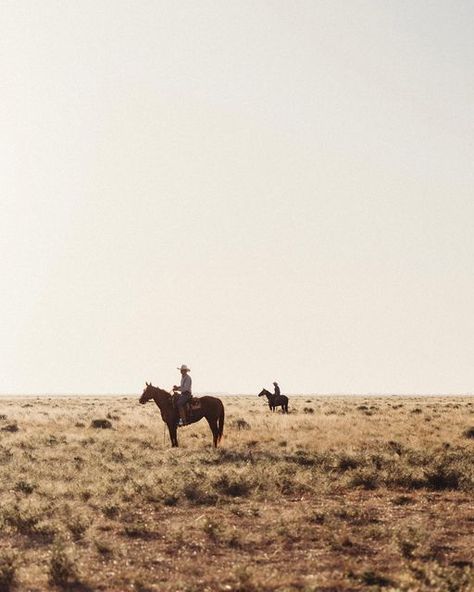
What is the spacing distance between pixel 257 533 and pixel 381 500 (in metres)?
4.37

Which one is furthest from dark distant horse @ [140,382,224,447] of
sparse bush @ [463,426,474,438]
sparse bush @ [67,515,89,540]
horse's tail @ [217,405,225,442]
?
sparse bush @ [67,515,89,540]

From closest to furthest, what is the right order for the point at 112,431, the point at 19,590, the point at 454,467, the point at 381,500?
the point at 19,590 < the point at 381,500 < the point at 454,467 < the point at 112,431

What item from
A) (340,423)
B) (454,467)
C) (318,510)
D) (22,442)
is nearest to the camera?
(318,510)

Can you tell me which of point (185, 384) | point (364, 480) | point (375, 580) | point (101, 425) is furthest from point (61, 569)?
point (101, 425)

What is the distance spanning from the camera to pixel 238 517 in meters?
12.9

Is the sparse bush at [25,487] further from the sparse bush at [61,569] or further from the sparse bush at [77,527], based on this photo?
the sparse bush at [61,569]

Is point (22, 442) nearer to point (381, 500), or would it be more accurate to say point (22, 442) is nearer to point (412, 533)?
point (381, 500)

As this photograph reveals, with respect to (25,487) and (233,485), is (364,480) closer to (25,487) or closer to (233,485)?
(233,485)

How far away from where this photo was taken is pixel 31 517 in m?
12.4

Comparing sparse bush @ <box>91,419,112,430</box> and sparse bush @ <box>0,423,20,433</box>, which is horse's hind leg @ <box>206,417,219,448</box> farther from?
sparse bush @ <box>0,423,20,433</box>

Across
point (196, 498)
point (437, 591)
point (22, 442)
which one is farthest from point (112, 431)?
point (437, 591)

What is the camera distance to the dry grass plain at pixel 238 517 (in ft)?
29.6

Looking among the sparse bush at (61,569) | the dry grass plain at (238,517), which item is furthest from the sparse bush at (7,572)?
the sparse bush at (61,569)

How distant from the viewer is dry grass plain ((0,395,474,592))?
9023 millimetres
